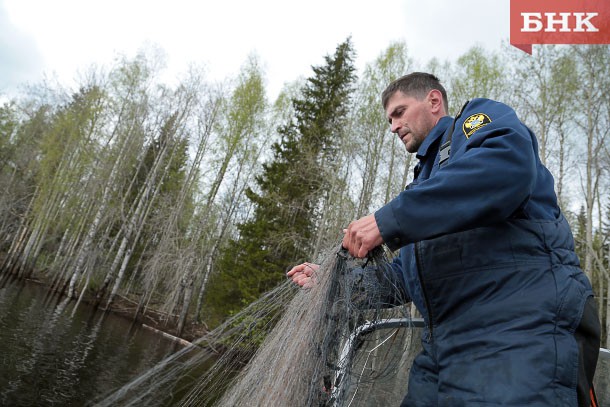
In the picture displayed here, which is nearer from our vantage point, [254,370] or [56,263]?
[254,370]

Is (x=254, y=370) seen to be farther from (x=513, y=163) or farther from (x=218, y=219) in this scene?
(x=218, y=219)

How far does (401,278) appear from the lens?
196 centimetres

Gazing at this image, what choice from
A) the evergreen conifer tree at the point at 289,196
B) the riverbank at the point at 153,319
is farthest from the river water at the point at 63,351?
the evergreen conifer tree at the point at 289,196

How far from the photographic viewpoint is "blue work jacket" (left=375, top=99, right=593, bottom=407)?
4.09 feet

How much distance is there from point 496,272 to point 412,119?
98cm

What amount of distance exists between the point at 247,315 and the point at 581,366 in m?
1.52

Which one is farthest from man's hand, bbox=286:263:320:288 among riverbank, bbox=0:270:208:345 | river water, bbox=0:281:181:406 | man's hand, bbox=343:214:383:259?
riverbank, bbox=0:270:208:345

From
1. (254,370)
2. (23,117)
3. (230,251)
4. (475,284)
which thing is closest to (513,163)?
(475,284)

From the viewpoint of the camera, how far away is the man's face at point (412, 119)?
6.74 ft

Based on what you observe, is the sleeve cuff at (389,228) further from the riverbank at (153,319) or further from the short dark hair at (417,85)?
the riverbank at (153,319)

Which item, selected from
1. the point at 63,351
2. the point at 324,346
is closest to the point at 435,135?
the point at 324,346

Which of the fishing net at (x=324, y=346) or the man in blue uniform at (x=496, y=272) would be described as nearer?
the man in blue uniform at (x=496, y=272)

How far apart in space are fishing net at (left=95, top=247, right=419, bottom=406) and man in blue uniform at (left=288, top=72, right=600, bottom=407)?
0.32 meters

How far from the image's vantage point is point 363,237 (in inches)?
56.2
